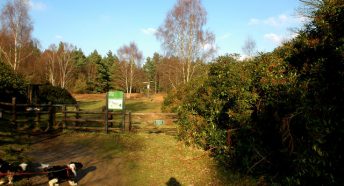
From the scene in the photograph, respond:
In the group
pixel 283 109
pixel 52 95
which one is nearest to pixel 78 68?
pixel 52 95

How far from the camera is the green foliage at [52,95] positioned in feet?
88.3

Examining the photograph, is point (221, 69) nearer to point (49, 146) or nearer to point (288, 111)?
point (288, 111)

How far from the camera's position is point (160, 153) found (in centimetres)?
1145

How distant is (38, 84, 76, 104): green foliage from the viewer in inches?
1060

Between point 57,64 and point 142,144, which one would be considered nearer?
point 142,144

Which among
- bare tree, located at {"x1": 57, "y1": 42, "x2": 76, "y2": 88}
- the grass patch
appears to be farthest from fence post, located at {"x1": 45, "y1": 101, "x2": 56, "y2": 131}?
bare tree, located at {"x1": 57, "y1": 42, "x2": 76, "y2": 88}

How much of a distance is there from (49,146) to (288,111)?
9.49m

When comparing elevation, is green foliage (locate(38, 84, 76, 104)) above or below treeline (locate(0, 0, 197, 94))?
below

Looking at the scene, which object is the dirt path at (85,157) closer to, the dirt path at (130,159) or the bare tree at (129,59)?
the dirt path at (130,159)

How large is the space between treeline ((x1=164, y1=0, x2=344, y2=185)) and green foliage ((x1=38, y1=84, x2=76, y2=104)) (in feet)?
61.0

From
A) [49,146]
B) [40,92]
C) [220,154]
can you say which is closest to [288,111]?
[220,154]

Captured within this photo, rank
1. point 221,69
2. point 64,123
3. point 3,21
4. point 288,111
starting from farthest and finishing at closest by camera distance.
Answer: point 3,21 < point 64,123 < point 221,69 < point 288,111

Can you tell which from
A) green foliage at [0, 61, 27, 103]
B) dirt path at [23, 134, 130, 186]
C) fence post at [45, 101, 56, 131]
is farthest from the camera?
green foliage at [0, 61, 27, 103]

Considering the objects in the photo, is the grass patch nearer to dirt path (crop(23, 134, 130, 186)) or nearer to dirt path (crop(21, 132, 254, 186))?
dirt path (crop(21, 132, 254, 186))
